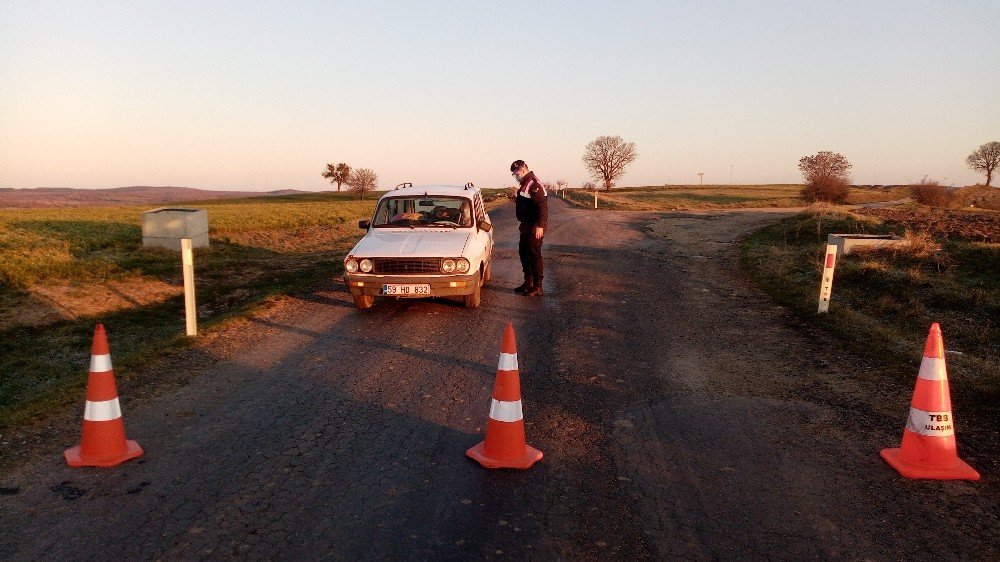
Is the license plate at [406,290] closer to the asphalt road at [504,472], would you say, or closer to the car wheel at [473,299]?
the car wheel at [473,299]

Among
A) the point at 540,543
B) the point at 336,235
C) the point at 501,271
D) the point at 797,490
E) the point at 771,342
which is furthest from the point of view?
the point at 336,235

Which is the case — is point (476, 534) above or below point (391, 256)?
below

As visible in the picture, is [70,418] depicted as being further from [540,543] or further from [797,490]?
[797,490]

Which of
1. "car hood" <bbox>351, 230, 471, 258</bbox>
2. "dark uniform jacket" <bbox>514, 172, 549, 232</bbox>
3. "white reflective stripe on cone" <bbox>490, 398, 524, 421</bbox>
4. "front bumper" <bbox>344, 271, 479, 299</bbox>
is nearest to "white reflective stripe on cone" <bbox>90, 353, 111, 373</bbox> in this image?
"white reflective stripe on cone" <bbox>490, 398, 524, 421</bbox>

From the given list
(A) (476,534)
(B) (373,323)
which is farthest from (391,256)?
(A) (476,534)

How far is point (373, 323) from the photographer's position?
26.5 feet

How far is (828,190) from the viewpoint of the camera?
138ft

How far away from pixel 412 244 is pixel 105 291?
27.4ft

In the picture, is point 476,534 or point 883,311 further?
point 883,311

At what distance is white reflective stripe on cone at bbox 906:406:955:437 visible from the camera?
397cm

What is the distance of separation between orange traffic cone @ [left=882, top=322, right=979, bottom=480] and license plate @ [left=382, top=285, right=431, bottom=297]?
5.59 meters

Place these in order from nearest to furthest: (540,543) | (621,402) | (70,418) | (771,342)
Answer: (540,543)
(70,418)
(621,402)
(771,342)

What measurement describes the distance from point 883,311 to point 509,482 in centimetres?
705

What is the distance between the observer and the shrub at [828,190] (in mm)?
41719
